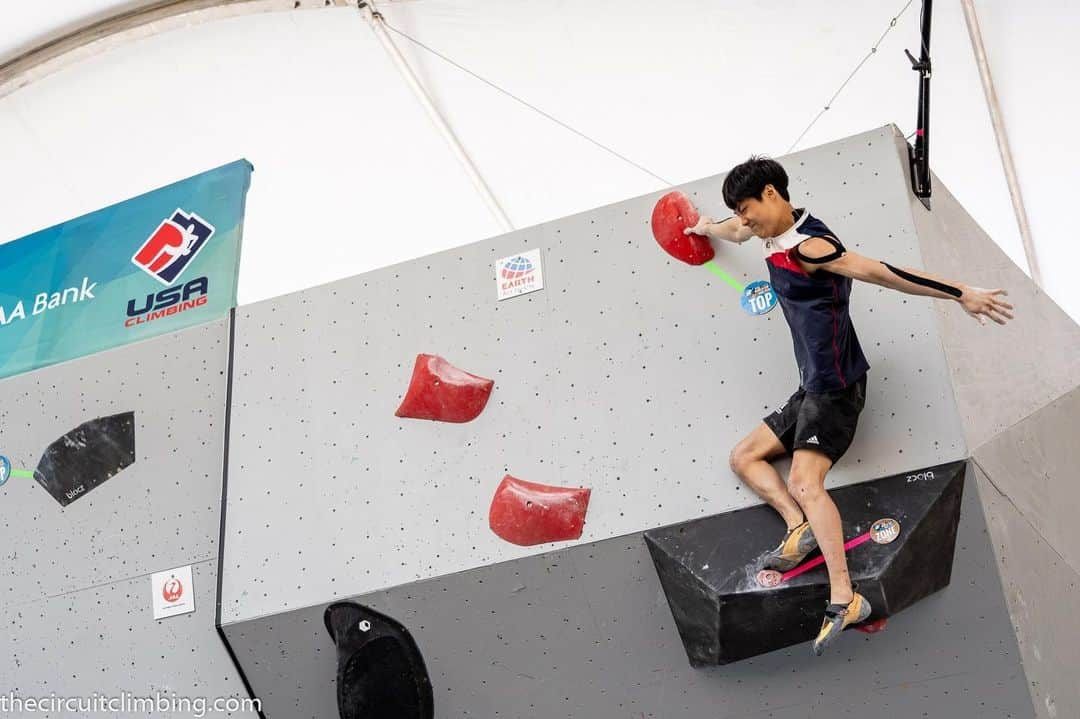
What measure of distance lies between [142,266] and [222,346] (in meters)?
0.60

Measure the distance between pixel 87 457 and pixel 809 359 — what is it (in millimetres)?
2772

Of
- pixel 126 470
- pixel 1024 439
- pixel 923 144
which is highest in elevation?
pixel 126 470

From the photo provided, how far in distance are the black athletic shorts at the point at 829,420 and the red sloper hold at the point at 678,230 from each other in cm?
63

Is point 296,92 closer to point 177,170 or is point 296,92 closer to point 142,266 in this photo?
point 177,170

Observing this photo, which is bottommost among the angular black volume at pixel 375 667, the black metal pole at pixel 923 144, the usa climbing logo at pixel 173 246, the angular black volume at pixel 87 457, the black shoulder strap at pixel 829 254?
the angular black volume at pixel 375 667

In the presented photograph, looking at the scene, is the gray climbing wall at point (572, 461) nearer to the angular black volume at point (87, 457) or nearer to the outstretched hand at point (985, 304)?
the outstretched hand at point (985, 304)

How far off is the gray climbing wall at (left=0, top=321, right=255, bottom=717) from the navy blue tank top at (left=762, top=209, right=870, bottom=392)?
2163 millimetres

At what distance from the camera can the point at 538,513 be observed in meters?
3.72

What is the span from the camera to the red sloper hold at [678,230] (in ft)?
12.4

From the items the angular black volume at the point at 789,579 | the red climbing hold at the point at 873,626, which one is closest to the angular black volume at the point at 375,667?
the angular black volume at the point at 789,579

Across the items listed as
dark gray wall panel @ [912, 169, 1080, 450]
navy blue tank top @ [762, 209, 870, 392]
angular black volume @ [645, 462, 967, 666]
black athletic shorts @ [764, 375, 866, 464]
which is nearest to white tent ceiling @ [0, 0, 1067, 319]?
dark gray wall panel @ [912, 169, 1080, 450]

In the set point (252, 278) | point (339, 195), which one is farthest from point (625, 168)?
point (252, 278)

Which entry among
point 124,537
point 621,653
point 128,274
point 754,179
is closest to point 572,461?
point 621,653

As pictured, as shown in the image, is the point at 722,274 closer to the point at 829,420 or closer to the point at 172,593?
the point at 829,420
